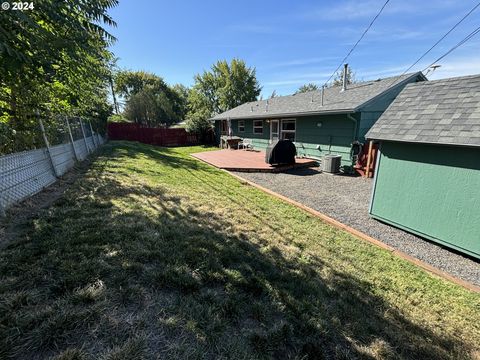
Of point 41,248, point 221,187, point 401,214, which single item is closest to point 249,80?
point 221,187

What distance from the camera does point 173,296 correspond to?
2.12 meters

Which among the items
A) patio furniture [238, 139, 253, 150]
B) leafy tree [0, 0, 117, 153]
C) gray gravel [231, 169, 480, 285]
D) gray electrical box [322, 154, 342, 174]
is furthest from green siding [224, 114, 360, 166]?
leafy tree [0, 0, 117, 153]

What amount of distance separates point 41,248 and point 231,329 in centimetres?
238

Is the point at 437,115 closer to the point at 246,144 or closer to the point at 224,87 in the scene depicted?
the point at 246,144

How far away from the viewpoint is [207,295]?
220cm

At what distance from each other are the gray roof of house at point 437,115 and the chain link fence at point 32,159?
21.8ft

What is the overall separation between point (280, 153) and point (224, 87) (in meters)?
25.6

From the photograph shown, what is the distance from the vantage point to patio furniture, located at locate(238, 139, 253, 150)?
15956 mm

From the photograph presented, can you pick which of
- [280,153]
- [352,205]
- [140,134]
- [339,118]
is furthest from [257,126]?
[140,134]

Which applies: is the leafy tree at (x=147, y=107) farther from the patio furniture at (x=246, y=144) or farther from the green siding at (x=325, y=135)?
the green siding at (x=325, y=135)

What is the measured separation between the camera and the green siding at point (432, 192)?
12.0 ft

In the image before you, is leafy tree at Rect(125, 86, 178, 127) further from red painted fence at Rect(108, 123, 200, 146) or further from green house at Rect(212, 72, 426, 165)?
green house at Rect(212, 72, 426, 165)

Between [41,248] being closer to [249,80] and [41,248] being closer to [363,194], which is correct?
[363,194]

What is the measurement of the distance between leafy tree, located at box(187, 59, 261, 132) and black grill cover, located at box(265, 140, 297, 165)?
2338 centimetres
